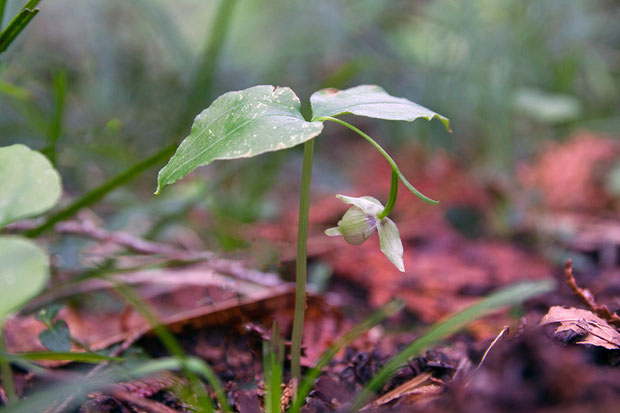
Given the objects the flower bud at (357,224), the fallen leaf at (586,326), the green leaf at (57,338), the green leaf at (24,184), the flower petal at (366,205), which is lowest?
the green leaf at (57,338)

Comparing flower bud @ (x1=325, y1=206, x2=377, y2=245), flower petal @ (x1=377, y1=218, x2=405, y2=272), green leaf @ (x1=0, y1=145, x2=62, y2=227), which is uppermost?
green leaf @ (x1=0, y1=145, x2=62, y2=227)

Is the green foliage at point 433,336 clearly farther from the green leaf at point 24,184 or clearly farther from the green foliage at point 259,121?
the green leaf at point 24,184

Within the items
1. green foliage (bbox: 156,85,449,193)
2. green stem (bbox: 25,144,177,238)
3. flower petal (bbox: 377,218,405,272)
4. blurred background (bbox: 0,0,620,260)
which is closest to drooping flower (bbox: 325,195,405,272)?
flower petal (bbox: 377,218,405,272)

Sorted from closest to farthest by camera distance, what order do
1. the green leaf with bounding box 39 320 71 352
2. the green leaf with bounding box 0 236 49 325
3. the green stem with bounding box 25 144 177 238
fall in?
the green leaf with bounding box 0 236 49 325, the green leaf with bounding box 39 320 71 352, the green stem with bounding box 25 144 177 238

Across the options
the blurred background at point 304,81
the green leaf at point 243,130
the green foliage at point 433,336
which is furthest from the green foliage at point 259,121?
the blurred background at point 304,81

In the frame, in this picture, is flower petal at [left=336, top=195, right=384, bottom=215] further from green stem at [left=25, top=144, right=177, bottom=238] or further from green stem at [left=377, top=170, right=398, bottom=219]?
green stem at [left=25, top=144, right=177, bottom=238]

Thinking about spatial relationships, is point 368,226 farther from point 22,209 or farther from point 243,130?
point 22,209

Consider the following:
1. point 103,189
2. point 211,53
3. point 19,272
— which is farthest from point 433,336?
point 211,53
